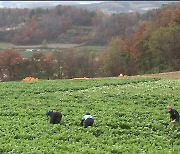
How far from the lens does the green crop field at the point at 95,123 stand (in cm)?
2058

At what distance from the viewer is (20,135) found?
2259 centimetres

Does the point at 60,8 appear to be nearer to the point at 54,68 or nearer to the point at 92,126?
the point at 54,68

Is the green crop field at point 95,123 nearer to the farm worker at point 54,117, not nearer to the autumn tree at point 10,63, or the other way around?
the farm worker at point 54,117

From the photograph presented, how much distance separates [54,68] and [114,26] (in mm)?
65032

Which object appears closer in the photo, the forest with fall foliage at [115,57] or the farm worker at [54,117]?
the farm worker at [54,117]

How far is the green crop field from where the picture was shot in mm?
20578

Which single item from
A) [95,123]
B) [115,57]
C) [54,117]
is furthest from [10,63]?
[95,123]


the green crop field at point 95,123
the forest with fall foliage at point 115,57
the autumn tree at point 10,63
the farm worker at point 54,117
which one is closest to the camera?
the green crop field at point 95,123

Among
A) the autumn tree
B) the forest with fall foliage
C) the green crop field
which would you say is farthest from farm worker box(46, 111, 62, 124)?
the autumn tree

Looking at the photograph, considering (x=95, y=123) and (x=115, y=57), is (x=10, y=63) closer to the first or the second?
(x=115, y=57)

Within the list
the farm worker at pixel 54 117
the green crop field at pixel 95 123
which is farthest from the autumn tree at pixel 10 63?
the farm worker at pixel 54 117

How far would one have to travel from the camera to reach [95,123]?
2461 centimetres

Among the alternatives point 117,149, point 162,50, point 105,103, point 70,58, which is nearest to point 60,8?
point 70,58

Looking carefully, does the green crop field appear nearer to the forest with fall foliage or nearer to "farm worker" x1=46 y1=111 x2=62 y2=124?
"farm worker" x1=46 y1=111 x2=62 y2=124
